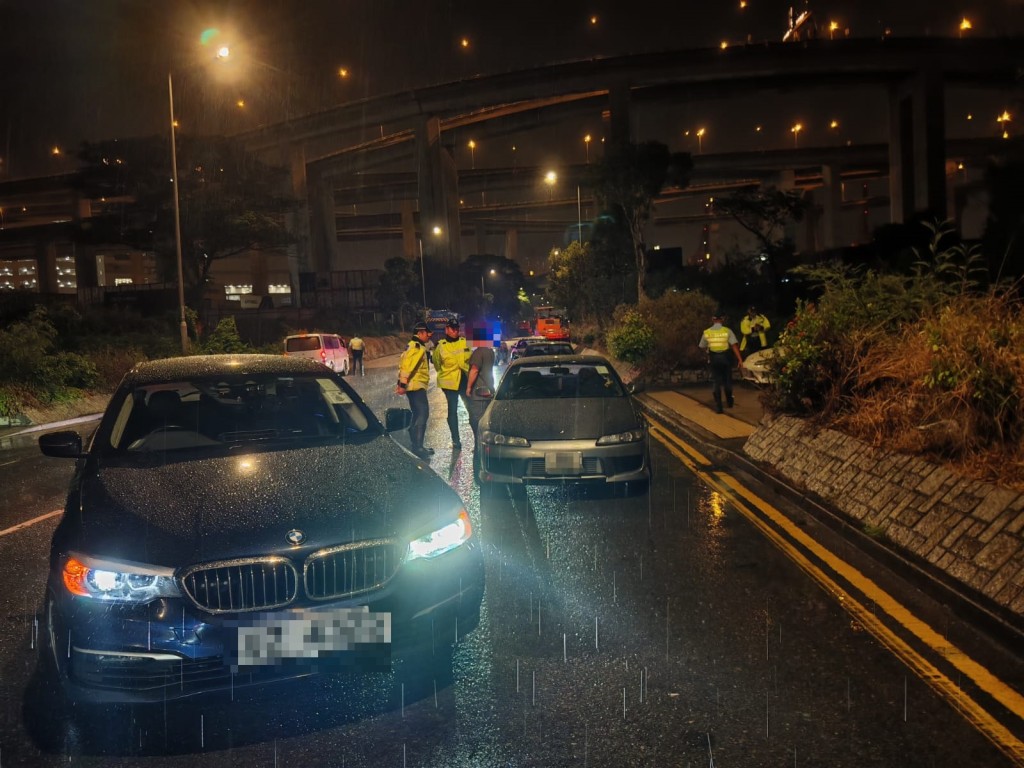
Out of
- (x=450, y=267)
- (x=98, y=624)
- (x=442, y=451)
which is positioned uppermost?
(x=450, y=267)

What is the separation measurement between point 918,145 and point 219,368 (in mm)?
58323

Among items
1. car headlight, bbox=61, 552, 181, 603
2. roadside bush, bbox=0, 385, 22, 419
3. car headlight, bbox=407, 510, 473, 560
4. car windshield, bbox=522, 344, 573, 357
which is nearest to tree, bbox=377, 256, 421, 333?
roadside bush, bbox=0, 385, 22, 419

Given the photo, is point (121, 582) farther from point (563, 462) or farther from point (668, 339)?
point (668, 339)

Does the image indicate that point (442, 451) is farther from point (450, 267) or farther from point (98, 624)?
point (450, 267)

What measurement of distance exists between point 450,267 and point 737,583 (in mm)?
68747

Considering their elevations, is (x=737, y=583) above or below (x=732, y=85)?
below

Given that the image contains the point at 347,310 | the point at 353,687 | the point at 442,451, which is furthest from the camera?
the point at 347,310

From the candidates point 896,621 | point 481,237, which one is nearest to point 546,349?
point 896,621

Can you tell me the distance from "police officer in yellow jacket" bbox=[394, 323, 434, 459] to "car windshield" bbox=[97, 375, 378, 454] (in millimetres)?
5061

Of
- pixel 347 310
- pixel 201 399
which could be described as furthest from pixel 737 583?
pixel 347 310

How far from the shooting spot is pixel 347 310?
70.0 m

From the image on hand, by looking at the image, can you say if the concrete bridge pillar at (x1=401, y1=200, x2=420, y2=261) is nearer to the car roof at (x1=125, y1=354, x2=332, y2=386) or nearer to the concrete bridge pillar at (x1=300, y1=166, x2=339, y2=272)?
the concrete bridge pillar at (x1=300, y1=166, x2=339, y2=272)

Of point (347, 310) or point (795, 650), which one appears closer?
point (795, 650)

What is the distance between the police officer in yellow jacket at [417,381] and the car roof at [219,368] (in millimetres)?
5105
